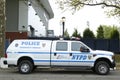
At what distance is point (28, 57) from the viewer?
19.9 metres

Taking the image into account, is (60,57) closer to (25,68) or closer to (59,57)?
(59,57)

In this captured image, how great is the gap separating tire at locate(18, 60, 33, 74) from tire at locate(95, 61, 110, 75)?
378cm

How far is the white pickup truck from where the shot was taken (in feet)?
64.5

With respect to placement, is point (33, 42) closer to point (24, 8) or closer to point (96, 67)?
point (96, 67)

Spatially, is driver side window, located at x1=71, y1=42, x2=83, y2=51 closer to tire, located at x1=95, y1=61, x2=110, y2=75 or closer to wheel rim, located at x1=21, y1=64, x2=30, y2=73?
tire, located at x1=95, y1=61, x2=110, y2=75

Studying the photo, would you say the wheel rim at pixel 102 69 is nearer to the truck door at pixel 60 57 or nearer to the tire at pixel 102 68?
the tire at pixel 102 68

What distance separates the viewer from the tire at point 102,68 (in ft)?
64.0

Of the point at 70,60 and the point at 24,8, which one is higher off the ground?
the point at 24,8

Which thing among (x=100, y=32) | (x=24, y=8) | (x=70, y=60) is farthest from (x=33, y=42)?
(x=100, y=32)

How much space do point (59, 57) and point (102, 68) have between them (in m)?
2.53

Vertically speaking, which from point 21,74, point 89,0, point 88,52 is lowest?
point 21,74

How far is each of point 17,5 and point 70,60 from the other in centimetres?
1887

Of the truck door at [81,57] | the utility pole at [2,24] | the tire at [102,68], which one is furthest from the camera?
the utility pole at [2,24]

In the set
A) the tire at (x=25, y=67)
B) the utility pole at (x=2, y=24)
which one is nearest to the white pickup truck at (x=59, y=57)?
the tire at (x=25, y=67)
